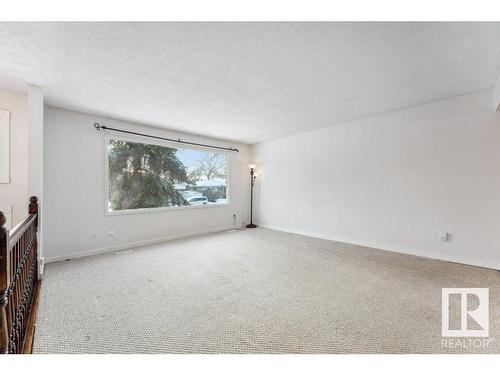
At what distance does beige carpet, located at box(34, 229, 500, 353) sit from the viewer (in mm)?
1580

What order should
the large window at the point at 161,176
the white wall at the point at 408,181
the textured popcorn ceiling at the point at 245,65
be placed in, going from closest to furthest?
the textured popcorn ceiling at the point at 245,65
the white wall at the point at 408,181
the large window at the point at 161,176

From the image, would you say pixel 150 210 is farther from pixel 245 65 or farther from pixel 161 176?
pixel 245 65

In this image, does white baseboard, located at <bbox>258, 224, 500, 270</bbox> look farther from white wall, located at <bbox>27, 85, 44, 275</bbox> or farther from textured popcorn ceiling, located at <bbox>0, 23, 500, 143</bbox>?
white wall, located at <bbox>27, 85, 44, 275</bbox>

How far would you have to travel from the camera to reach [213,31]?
181 cm

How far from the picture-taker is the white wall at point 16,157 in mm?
2934
